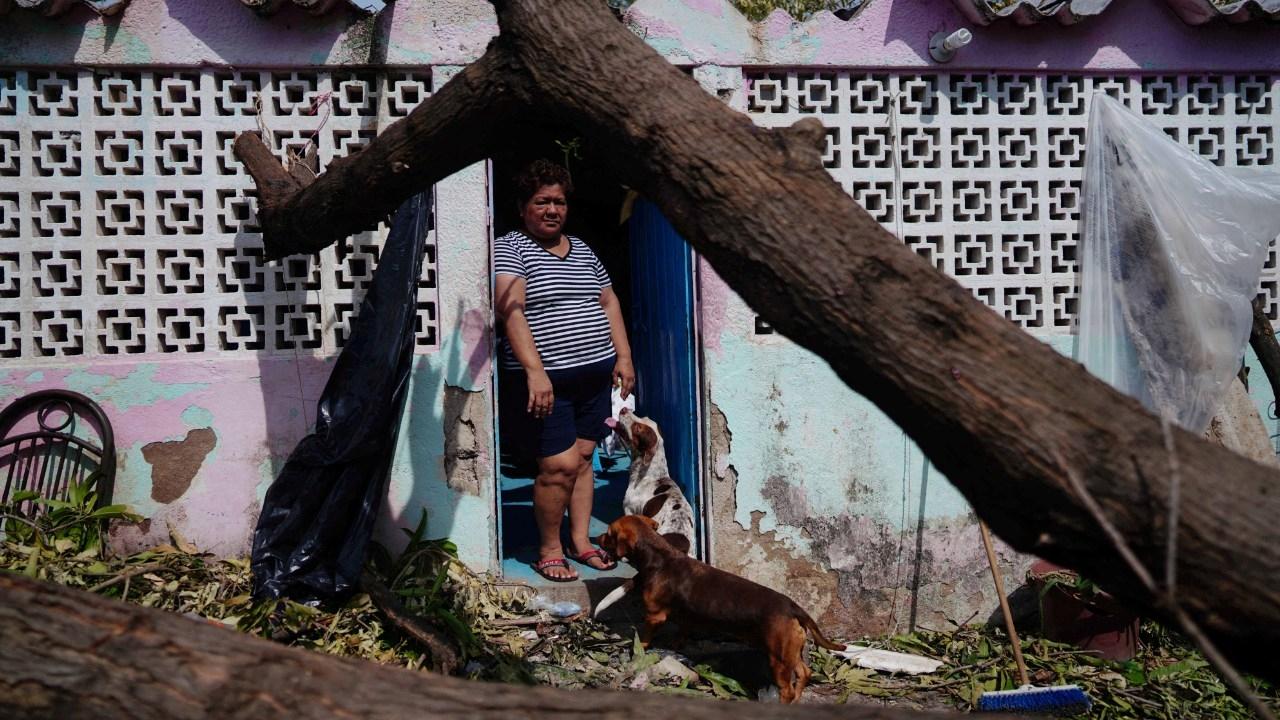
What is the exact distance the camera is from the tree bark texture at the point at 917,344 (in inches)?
59.4

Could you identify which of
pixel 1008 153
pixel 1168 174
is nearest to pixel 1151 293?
pixel 1168 174

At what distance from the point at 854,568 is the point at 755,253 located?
10.6 feet

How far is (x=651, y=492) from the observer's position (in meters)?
4.72

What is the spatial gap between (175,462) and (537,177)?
2304mm

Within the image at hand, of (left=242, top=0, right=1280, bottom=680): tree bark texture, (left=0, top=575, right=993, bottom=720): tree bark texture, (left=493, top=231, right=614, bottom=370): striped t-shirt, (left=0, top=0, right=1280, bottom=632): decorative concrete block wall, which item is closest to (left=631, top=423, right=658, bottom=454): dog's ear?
(left=0, top=0, right=1280, bottom=632): decorative concrete block wall

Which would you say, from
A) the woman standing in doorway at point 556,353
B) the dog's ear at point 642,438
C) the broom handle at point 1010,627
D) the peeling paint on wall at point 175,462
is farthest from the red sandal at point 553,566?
the broom handle at point 1010,627

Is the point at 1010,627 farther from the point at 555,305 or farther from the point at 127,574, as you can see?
the point at 127,574

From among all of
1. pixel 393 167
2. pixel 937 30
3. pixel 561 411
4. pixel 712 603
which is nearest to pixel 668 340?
pixel 561 411

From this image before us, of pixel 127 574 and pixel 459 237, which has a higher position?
pixel 459 237

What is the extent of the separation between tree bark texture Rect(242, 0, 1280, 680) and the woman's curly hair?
210 cm

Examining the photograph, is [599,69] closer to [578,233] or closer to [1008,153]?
[1008,153]

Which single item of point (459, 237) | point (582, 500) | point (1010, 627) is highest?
point (459, 237)

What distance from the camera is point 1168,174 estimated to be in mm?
4445

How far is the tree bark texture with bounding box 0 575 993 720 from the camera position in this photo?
1.54 metres
